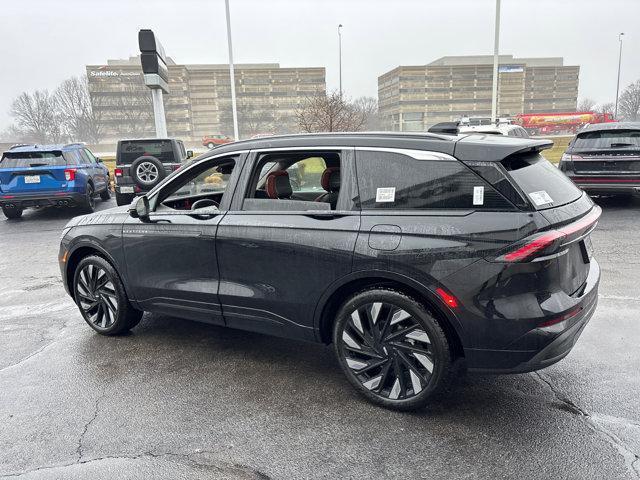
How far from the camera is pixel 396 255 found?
284 centimetres

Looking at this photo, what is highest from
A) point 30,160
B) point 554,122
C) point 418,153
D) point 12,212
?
point 554,122

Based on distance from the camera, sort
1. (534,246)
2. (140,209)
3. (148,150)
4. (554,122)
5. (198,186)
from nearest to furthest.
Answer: (534,246) < (140,209) < (198,186) < (148,150) < (554,122)

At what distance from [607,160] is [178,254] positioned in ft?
28.1

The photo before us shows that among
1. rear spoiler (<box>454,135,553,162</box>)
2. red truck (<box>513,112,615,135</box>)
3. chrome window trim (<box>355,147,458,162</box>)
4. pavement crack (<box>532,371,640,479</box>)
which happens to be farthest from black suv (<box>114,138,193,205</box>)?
red truck (<box>513,112,615,135</box>)

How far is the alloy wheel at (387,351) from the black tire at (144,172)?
360 inches

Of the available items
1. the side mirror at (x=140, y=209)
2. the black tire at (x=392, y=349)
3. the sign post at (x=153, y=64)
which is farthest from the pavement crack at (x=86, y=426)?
the sign post at (x=153, y=64)

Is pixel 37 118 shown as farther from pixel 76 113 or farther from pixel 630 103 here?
pixel 630 103

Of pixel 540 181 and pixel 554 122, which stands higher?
pixel 554 122

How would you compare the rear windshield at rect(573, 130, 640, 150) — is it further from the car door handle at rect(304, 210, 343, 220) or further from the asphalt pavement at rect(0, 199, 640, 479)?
the car door handle at rect(304, 210, 343, 220)

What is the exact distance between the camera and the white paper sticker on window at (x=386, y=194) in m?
2.99

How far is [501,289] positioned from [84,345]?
3.61 metres

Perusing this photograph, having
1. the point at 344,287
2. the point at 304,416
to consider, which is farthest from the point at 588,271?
the point at 304,416

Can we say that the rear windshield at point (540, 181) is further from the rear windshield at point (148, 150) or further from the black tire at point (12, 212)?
the black tire at point (12, 212)

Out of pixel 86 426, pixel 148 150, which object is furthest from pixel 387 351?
pixel 148 150
